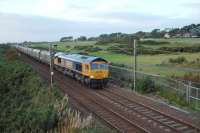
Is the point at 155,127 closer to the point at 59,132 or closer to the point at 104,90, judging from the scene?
the point at 59,132

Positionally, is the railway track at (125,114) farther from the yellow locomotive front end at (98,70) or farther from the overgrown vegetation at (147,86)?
the overgrown vegetation at (147,86)

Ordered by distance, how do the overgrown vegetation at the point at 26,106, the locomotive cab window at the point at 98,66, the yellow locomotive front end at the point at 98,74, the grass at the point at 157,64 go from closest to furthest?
the overgrown vegetation at the point at 26,106
the yellow locomotive front end at the point at 98,74
the locomotive cab window at the point at 98,66
the grass at the point at 157,64

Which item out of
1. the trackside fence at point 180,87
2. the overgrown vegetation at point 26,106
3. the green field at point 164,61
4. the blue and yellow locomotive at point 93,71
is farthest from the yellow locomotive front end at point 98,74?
the green field at point 164,61

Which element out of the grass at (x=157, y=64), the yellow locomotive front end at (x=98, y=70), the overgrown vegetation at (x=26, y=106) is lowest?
the overgrown vegetation at (x=26, y=106)

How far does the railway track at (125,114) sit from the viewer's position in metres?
19.3

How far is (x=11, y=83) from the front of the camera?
4709 cm

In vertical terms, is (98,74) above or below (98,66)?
below

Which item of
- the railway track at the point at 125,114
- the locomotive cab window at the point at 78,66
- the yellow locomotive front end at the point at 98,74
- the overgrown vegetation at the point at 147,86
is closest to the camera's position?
the railway track at the point at 125,114

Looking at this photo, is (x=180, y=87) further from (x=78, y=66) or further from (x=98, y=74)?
(x=78, y=66)

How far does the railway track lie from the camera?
19344 millimetres

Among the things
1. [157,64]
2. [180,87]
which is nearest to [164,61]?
[157,64]

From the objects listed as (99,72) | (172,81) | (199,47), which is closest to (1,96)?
(99,72)

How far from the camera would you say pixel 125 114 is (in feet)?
75.6

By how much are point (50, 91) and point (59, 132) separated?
11.2m
